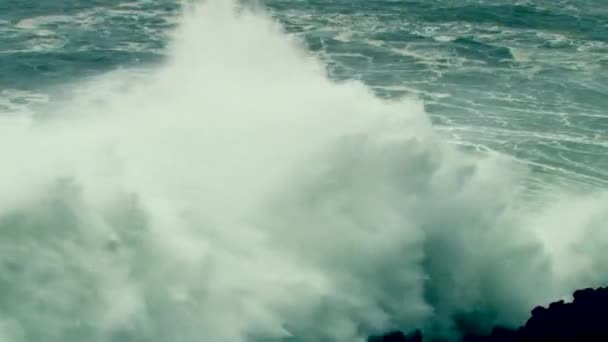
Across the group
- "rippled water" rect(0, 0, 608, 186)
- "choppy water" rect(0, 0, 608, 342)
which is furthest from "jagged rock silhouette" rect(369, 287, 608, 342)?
"rippled water" rect(0, 0, 608, 186)

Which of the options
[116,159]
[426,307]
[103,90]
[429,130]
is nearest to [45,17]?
[103,90]

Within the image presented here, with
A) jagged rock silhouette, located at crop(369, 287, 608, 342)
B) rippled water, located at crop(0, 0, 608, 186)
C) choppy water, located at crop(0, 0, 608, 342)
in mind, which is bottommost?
jagged rock silhouette, located at crop(369, 287, 608, 342)

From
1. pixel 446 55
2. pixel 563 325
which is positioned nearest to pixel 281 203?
pixel 563 325

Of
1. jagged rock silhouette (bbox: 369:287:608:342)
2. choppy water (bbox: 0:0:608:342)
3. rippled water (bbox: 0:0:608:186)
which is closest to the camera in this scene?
jagged rock silhouette (bbox: 369:287:608:342)

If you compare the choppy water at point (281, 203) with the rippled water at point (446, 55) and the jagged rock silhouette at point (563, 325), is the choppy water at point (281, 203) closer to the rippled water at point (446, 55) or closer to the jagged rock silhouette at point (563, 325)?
the rippled water at point (446, 55)

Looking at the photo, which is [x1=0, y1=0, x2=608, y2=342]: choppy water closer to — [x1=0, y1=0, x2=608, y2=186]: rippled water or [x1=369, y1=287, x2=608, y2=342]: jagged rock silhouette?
[x1=0, y1=0, x2=608, y2=186]: rippled water

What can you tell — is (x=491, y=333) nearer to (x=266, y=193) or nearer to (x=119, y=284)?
(x=266, y=193)

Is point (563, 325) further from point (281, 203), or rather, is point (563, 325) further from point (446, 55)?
point (446, 55)

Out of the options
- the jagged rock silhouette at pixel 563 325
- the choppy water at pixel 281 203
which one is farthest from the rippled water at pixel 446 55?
the jagged rock silhouette at pixel 563 325
